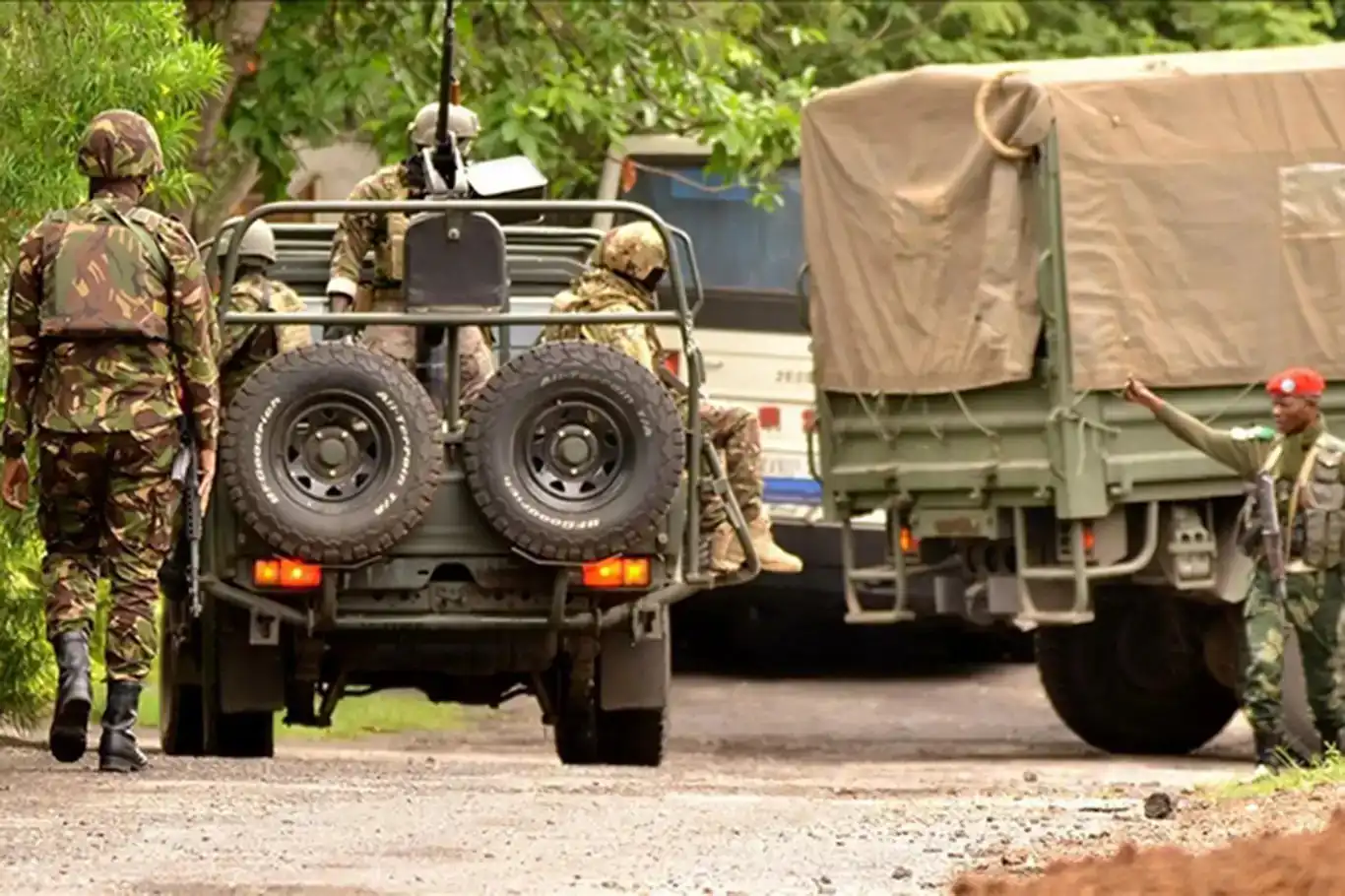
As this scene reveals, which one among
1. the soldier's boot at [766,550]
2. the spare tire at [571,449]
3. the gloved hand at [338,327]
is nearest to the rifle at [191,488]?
the spare tire at [571,449]

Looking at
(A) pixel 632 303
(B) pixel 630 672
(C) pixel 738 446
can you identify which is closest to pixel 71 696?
(B) pixel 630 672

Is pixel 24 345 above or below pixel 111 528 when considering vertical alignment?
above

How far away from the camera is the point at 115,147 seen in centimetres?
1084

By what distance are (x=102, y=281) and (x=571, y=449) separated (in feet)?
5.76

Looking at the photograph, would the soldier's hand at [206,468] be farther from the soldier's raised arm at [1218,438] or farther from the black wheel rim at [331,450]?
the soldier's raised arm at [1218,438]

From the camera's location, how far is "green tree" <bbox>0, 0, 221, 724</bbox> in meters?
12.4

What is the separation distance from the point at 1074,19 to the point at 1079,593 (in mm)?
8670

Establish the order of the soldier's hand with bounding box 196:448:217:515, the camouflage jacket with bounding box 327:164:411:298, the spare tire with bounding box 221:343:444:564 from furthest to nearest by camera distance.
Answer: the camouflage jacket with bounding box 327:164:411:298
the spare tire with bounding box 221:343:444:564
the soldier's hand with bounding box 196:448:217:515

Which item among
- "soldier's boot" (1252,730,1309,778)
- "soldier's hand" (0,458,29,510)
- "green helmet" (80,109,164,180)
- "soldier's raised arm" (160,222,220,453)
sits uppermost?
"green helmet" (80,109,164,180)

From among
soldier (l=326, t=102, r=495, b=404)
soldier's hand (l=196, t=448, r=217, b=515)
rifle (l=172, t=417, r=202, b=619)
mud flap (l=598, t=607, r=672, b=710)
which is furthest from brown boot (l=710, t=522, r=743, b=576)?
soldier's hand (l=196, t=448, r=217, b=515)

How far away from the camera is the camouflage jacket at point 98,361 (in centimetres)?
1083

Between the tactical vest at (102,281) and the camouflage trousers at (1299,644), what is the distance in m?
4.47

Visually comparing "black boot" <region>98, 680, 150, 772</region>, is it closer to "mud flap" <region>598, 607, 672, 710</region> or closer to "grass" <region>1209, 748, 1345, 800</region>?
"mud flap" <region>598, 607, 672, 710</region>

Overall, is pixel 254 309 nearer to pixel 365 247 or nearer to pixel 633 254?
pixel 365 247
